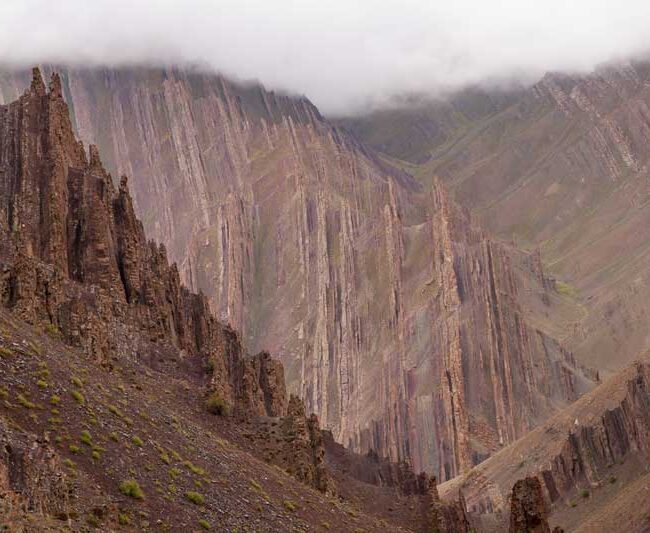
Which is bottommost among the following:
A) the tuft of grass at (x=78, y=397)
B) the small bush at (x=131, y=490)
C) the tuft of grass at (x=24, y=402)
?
the small bush at (x=131, y=490)

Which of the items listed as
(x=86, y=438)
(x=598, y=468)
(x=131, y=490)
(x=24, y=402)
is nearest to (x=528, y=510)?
(x=131, y=490)

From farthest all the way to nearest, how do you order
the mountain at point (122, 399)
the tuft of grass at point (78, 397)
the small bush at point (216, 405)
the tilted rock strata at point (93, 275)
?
1. the small bush at point (216, 405)
2. the tilted rock strata at point (93, 275)
3. the tuft of grass at point (78, 397)
4. the mountain at point (122, 399)

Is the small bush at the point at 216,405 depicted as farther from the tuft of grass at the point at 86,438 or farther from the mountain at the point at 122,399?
the tuft of grass at the point at 86,438

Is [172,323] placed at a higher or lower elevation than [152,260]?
lower

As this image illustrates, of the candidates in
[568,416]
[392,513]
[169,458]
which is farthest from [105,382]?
[568,416]

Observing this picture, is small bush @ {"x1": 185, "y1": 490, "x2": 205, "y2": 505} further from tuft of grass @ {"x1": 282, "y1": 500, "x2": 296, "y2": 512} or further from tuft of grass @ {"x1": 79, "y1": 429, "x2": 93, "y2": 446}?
tuft of grass @ {"x1": 282, "y1": 500, "x2": 296, "y2": 512}

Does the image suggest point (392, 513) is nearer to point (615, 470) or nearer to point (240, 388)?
point (240, 388)

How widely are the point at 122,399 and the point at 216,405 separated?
13.4m

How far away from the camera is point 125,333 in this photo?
62.2 meters

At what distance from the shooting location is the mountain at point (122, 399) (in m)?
38.6

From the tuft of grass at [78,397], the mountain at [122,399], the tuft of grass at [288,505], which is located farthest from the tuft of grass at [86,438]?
the tuft of grass at [288,505]

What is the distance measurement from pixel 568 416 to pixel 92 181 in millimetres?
77610

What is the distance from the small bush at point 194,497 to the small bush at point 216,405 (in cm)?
1715

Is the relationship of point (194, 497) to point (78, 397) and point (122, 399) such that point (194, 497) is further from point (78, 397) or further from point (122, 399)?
point (122, 399)
